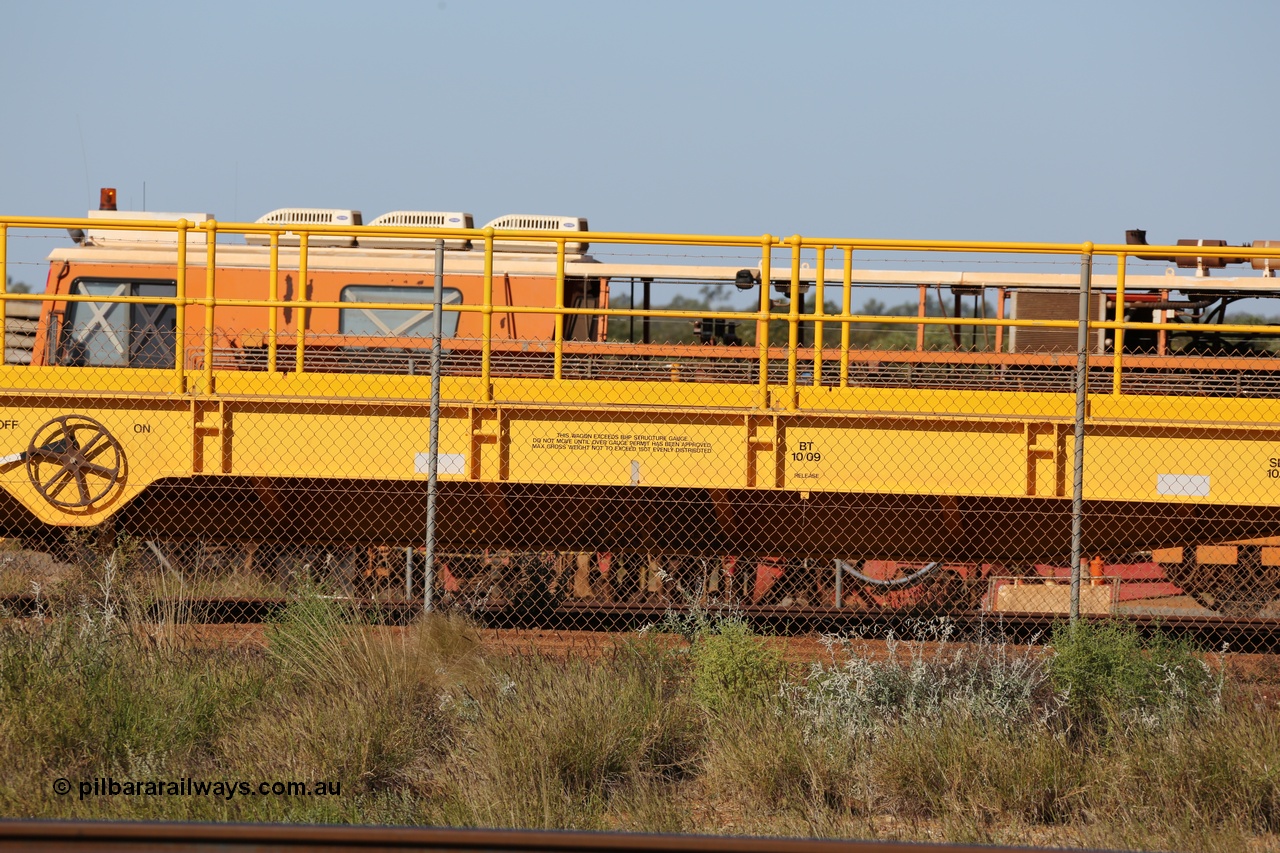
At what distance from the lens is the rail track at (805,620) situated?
8.50 m

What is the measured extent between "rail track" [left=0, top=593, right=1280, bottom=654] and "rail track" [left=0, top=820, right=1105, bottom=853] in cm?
412

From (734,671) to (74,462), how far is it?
4.79m

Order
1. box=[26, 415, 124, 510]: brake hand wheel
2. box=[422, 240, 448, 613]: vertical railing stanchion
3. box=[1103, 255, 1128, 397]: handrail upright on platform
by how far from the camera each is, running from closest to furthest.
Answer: box=[422, 240, 448, 613]: vertical railing stanchion → box=[1103, 255, 1128, 397]: handrail upright on platform → box=[26, 415, 124, 510]: brake hand wheel

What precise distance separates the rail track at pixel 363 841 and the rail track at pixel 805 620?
4.12 meters

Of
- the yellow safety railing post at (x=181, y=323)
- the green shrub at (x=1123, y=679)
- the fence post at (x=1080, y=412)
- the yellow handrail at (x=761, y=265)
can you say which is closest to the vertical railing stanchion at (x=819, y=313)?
the yellow handrail at (x=761, y=265)

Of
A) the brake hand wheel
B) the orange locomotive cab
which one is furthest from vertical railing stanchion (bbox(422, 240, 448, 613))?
the orange locomotive cab

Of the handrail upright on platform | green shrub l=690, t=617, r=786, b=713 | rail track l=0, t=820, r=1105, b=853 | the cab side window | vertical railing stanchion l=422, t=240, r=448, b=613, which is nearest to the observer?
rail track l=0, t=820, r=1105, b=853

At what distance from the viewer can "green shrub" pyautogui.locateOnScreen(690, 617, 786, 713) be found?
247 inches

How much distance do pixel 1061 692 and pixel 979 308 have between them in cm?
612

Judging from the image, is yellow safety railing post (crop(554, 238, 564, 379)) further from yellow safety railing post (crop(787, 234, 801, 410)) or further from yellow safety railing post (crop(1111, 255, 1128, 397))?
yellow safety railing post (crop(1111, 255, 1128, 397))

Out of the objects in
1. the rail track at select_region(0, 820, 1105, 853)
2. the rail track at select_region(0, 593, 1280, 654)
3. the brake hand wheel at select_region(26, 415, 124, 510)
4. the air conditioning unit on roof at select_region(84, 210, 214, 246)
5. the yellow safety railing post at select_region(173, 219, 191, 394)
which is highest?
the air conditioning unit on roof at select_region(84, 210, 214, 246)

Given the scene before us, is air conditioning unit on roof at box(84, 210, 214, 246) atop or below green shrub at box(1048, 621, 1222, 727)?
atop

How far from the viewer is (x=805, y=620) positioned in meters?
9.25

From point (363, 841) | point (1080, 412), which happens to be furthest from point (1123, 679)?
point (363, 841)
